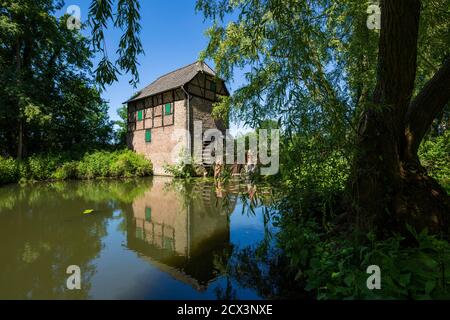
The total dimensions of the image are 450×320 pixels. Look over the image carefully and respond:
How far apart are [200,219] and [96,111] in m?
17.4

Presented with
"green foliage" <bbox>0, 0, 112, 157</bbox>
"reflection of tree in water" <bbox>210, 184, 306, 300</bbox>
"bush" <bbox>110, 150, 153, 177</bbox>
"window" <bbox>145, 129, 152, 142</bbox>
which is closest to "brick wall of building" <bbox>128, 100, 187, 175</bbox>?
"window" <bbox>145, 129, 152, 142</bbox>

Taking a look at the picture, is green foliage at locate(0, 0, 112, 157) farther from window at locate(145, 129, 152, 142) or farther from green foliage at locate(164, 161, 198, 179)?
green foliage at locate(164, 161, 198, 179)

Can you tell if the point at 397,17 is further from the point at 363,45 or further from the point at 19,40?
the point at 19,40

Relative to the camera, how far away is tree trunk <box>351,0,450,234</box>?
91.4 inches

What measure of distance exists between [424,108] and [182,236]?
3.89m

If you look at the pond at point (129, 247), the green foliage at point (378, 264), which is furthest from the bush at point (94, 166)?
the green foliage at point (378, 264)

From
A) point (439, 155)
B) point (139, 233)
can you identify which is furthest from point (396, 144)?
point (439, 155)

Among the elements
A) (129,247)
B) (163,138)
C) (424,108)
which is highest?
(163,138)

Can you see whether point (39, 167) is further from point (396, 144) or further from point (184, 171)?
point (396, 144)

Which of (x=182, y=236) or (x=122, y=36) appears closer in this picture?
(x=122, y=36)

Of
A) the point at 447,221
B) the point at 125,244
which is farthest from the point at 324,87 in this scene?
the point at 125,244

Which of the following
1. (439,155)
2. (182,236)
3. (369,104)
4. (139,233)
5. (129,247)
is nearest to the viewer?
(369,104)

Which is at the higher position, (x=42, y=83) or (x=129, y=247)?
(x=42, y=83)

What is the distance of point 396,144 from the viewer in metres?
2.63
